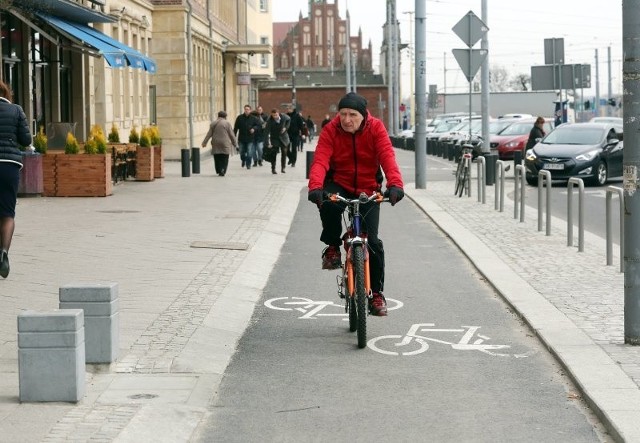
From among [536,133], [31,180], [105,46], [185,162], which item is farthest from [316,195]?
Result: [536,133]

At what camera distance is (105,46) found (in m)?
27.0

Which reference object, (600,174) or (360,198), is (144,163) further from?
(360,198)

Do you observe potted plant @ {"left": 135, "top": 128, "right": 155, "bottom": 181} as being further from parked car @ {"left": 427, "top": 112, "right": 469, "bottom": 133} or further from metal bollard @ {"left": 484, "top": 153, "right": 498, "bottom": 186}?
parked car @ {"left": 427, "top": 112, "right": 469, "bottom": 133}

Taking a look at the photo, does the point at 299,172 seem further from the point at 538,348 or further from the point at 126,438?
the point at 126,438

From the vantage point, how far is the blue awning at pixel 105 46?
84.6ft

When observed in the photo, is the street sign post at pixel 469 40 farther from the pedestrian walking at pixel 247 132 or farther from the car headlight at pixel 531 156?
the pedestrian walking at pixel 247 132

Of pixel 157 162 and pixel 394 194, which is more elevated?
pixel 394 194

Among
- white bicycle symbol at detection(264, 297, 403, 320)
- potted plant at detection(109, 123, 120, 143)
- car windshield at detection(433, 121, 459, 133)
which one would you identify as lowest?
white bicycle symbol at detection(264, 297, 403, 320)

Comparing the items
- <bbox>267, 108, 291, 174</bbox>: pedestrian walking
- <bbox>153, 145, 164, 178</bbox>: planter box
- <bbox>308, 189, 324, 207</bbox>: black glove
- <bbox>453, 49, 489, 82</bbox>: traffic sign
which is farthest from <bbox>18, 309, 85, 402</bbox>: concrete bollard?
<bbox>267, 108, 291, 174</bbox>: pedestrian walking

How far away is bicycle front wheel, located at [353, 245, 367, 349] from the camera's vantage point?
28.5 ft

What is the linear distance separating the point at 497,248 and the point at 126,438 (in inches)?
368

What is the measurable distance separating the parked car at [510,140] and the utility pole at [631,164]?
1436 inches

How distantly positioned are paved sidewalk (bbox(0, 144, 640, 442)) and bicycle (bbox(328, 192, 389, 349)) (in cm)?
82

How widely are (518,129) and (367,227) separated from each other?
38520mm
